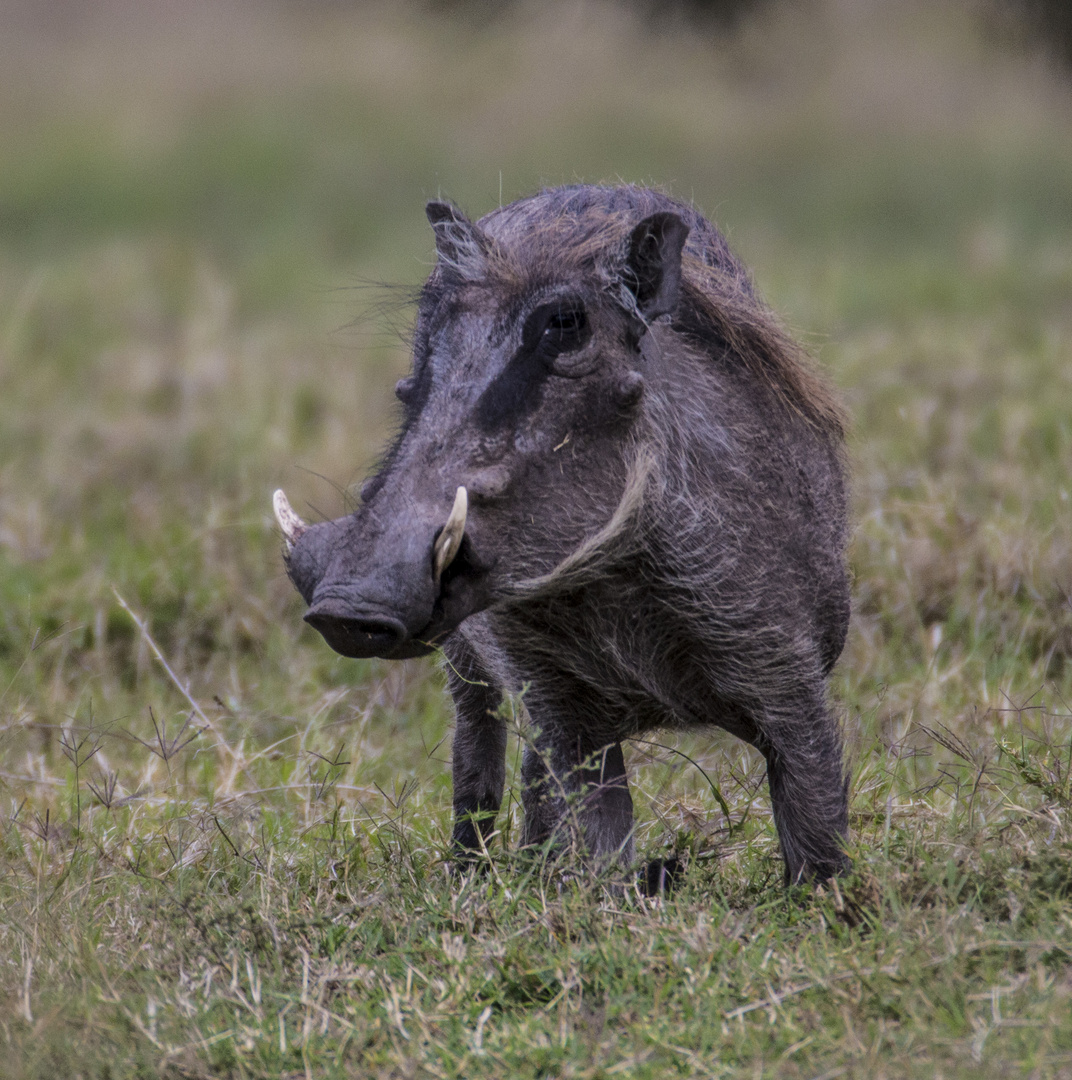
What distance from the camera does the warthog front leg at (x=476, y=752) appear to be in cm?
363

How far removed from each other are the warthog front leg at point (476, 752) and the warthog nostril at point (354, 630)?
43.6 inches

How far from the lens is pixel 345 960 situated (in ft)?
9.13

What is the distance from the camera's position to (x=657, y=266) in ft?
9.32

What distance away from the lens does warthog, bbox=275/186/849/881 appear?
2631 mm

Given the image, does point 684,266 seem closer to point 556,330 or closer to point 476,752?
point 556,330

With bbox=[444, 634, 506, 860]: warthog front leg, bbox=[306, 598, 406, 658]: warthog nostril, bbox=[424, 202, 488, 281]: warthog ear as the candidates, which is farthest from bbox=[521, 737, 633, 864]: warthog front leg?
bbox=[424, 202, 488, 281]: warthog ear

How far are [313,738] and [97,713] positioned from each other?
734mm

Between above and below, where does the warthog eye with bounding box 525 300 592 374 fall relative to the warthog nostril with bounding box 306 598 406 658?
above

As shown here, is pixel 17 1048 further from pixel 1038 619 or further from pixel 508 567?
pixel 1038 619

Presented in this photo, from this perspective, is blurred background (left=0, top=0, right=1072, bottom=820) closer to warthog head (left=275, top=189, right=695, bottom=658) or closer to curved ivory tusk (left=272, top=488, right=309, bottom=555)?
warthog head (left=275, top=189, right=695, bottom=658)

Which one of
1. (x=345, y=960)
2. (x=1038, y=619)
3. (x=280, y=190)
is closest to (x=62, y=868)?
(x=345, y=960)

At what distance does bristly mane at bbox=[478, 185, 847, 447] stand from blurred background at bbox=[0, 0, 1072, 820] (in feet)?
1.06

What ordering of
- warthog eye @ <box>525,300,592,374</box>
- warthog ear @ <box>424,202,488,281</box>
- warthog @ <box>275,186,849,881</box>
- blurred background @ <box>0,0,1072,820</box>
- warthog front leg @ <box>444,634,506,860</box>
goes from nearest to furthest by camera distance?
warthog @ <box>275,186,849,881</box>
warthog eye @ <box>525,300,592,374</box>
warthog ear @ <box>424,202,488,281</box>
warthog front leg @ <box>444,634,506,860</box>
blurred background @ <box>0,0,1072,820</box>

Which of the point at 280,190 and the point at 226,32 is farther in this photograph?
the point at 226,32
